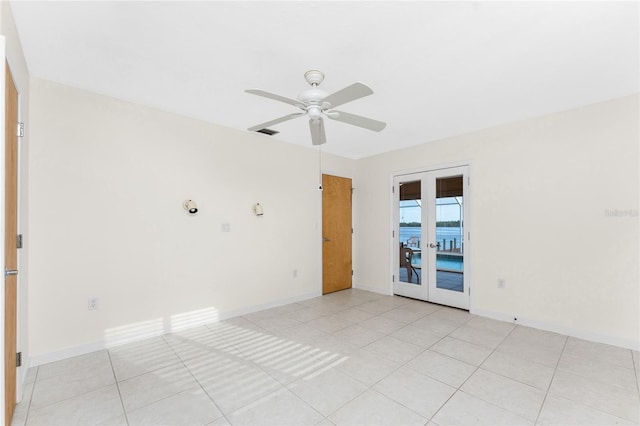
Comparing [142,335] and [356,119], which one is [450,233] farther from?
[142,335]

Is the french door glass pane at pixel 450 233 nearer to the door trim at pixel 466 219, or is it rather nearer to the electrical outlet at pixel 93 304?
the door trim at pixel 466 219

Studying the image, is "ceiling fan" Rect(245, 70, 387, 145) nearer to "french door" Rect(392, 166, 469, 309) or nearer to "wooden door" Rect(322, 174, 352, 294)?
"french door" Rect(392, 166, 469, 309)

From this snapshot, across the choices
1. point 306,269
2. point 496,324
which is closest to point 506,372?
point 496,324

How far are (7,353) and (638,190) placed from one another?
535 cm

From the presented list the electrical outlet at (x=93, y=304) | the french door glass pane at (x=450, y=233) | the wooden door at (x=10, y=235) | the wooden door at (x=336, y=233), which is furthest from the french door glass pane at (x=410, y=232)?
the wooden door at (x=10, y=235)

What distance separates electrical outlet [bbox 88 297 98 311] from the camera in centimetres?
288

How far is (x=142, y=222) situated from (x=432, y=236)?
3947mm

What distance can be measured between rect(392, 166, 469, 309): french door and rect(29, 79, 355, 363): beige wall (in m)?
1.90

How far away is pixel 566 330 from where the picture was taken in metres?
3.32

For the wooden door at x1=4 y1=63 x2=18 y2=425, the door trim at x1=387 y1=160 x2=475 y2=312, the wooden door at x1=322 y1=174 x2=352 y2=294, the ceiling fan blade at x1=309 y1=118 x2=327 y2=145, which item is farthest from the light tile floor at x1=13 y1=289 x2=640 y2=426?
the ceiling fan blade at x1=309 y1=118 x2=327 y2=145

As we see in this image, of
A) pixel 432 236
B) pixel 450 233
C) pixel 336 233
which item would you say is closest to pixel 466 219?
pixel 450 233

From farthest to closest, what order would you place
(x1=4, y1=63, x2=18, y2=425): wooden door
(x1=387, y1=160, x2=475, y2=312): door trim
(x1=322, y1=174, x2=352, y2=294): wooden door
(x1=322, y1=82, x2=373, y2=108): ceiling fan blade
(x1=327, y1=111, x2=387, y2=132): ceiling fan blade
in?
(x1=322, y1=174, x2=352, y2=294): wooden door < (x1=387, y1=160, x2=475, y2=312): door trim < (x1=327, y1=111, x2=387, y2=132): ceiling fan blade < (x1=322, y1=82, x2=373, y2=108): ceiling fan blade < (x1=4, y1=63, x2=18, y2=425): wooden door

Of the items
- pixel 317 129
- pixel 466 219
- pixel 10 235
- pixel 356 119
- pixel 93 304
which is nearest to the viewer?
pixel 10 235

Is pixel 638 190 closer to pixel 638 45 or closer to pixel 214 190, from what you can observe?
pixel 638 45
